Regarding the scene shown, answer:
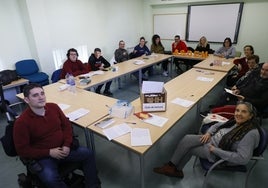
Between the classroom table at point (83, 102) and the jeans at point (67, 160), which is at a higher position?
the classroom table at point (83, 102)

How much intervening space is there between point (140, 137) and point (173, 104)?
0.81 metres

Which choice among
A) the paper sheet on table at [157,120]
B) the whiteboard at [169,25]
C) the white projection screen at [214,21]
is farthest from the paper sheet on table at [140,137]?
the whiteboard at [169,25]

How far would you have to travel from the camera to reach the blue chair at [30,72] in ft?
14.4

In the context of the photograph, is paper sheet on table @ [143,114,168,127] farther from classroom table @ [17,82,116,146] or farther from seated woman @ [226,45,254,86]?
seated woman @ [226,45,254,86]

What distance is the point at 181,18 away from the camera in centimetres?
669

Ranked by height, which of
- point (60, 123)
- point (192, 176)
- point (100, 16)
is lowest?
point (192, 176)

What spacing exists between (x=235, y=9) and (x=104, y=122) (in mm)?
5659

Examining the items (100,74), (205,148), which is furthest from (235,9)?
(205,148)

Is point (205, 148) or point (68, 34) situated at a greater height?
point (68, 34)

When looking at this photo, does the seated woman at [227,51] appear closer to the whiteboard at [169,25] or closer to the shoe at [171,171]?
the whiteboard at [169,25]

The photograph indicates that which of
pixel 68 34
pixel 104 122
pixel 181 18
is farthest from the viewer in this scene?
pixel 181 18

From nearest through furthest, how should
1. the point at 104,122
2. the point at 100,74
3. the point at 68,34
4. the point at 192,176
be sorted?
1. the point at 104,122
2. the point at 192,176
3. the point at 100,74
4. the point at 68,34

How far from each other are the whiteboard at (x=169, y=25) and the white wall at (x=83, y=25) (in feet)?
0.58

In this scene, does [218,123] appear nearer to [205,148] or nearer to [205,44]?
[205,148]
